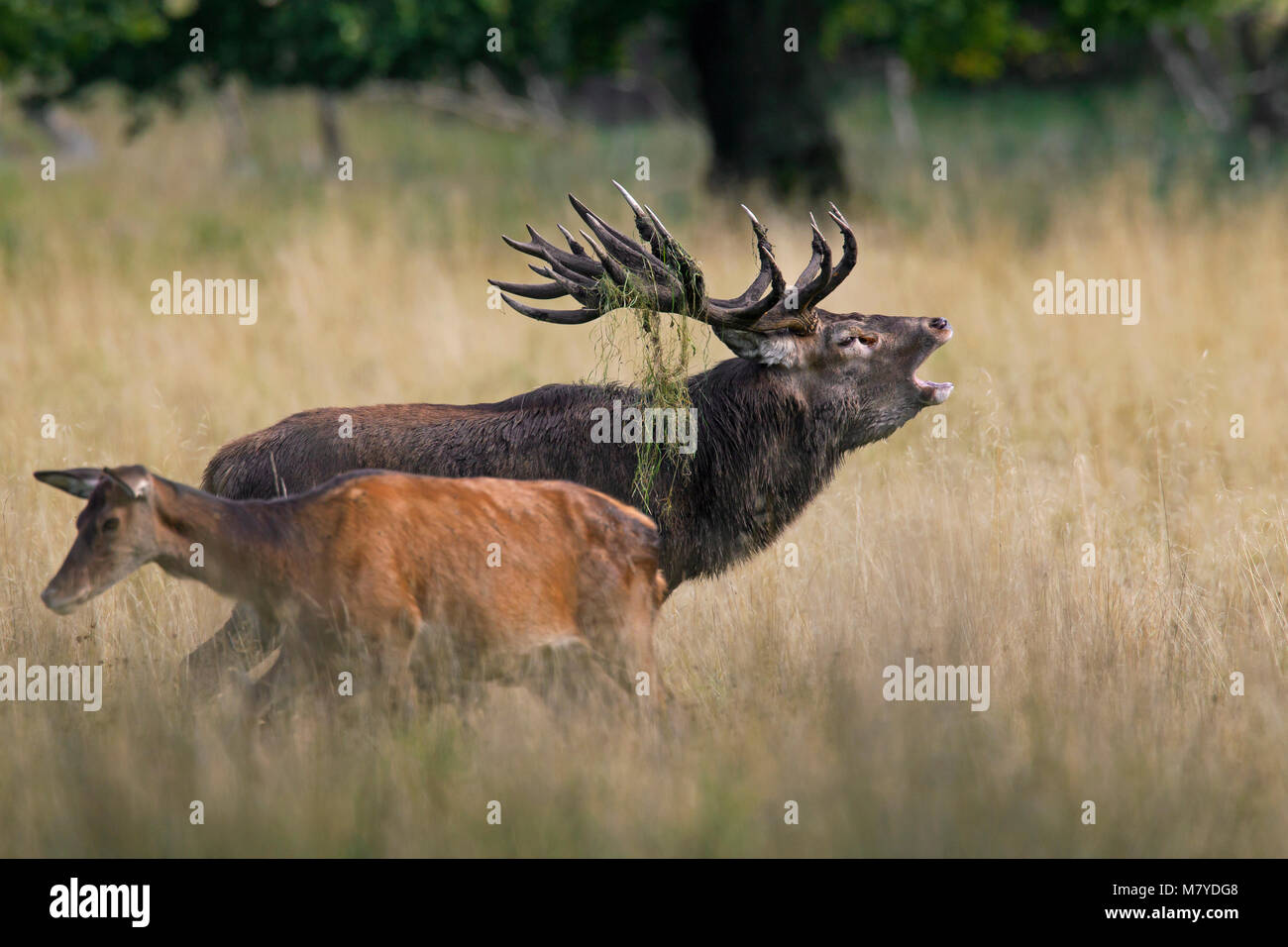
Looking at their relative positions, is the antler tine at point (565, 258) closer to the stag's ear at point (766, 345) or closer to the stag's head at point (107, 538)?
the stag's ear at point (766, 345)

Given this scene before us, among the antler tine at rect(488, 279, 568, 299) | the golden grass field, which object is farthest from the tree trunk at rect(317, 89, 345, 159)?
the antler tine at rect(488, 279, 568, 299)

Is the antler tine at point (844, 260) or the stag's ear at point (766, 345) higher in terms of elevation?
the antler tine at point (844, 260)

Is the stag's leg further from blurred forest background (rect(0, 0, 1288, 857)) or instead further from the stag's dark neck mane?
the stag's dark neck mane

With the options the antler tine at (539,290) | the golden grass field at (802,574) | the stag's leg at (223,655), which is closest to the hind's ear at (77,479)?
the stag's leg at (223,655)

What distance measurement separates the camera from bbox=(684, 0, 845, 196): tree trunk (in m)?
16.1

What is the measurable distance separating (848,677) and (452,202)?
11367mm

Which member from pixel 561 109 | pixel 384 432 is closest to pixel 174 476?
pixel 384 432

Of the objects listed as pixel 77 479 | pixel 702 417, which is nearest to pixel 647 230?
pixel 702 417

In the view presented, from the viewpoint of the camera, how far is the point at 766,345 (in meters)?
6.28

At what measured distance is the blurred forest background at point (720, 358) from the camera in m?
4.51

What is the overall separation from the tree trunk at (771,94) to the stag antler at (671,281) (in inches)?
398

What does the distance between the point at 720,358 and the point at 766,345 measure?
2931mm

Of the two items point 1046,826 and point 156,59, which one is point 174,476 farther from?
point 156,59

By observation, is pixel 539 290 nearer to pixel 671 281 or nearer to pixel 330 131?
pixel 671 281
